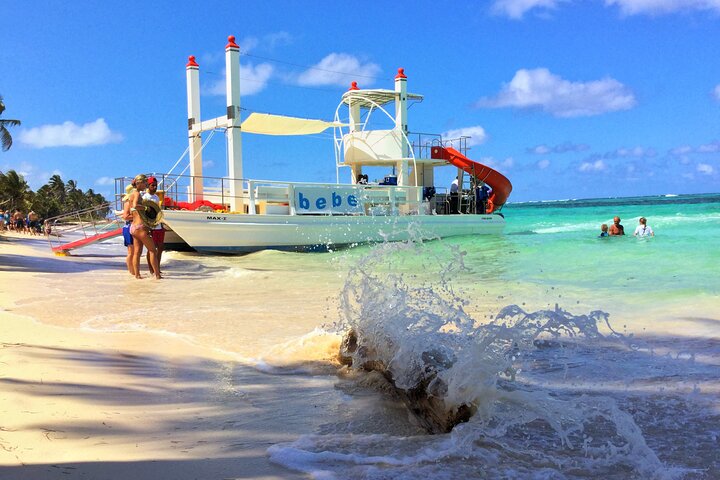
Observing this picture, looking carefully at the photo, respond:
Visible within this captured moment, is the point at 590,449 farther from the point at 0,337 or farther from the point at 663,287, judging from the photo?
the point at 663,287

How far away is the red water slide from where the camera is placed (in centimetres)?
2061

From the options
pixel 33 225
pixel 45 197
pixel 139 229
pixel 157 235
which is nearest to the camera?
pixel 139 229

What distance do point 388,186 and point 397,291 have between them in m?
14.1

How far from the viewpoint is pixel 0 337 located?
4.56m

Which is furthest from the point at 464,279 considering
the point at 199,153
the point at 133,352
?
the point at 199,153

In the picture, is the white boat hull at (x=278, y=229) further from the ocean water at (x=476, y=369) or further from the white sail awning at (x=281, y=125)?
the ocean water at (x=476, y=369)

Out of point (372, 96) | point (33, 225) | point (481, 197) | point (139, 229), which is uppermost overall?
point (372, 96)

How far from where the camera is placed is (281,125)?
56.5 feet

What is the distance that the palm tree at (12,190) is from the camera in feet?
141

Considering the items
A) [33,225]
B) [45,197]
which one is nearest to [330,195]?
[33,225]

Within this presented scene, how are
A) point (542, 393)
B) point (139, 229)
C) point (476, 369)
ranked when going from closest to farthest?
point (476, 369), point (542, 393), point (139, 229)

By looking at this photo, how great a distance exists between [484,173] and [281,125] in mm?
8143

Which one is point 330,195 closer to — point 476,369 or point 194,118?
point 194,118

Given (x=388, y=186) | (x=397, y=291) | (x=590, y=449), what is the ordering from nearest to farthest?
(x=590, y=449)
(x=397, y=291)
(x=388, y=186)
